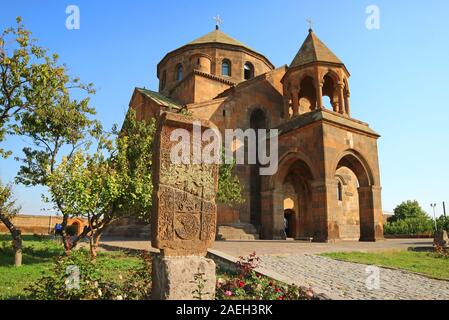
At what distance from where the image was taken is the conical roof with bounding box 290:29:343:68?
54.0ft

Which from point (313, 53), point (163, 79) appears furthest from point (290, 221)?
point (163, 79)

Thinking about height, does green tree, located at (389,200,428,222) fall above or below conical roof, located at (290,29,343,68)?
below

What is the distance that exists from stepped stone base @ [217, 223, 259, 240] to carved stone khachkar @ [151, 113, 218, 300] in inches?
421

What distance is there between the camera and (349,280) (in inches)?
236

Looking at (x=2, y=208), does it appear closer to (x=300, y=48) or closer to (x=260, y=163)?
(x=260, y=163)

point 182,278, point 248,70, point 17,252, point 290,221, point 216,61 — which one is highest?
point 216,61

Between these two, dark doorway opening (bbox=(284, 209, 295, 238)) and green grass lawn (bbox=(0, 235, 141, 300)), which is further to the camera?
dark doorway opening (bbox=(284, 209, 295, 238))

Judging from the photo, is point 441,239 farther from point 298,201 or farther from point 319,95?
point 298,201

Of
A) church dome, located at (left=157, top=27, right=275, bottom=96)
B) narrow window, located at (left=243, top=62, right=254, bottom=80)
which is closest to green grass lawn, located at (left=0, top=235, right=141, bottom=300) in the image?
church dome, located at (left=157, top=27, right=275, bottom=96)

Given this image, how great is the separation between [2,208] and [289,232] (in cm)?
1478

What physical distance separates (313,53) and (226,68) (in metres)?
7.63

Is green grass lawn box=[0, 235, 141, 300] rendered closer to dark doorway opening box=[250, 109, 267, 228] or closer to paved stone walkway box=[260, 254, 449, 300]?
paved stone walkway box=[260, 254, 449, 300]
